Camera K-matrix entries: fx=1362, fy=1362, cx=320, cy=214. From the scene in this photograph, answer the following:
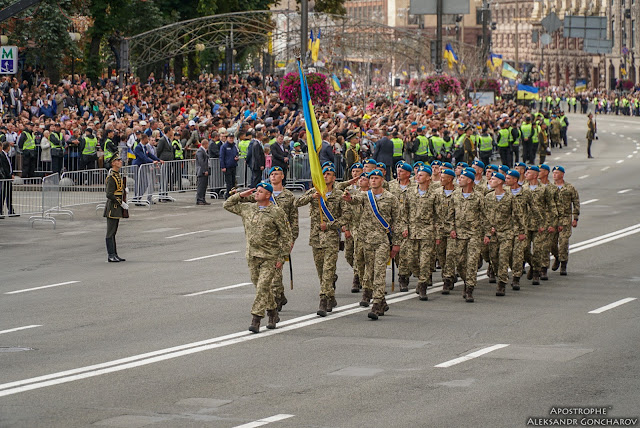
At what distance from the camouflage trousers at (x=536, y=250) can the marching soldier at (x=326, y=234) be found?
3.57 meters

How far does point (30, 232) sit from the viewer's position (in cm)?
2638

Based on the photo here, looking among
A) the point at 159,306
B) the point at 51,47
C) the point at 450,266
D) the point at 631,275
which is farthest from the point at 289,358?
the point at 51,47

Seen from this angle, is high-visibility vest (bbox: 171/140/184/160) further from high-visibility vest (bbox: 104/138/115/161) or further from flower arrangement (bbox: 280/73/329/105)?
flower arrangement (bbox: 280/73/329/105)

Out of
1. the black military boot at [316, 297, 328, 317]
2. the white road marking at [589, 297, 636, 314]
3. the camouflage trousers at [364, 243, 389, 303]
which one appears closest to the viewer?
the camouflage trousers at [364, 243, 389, 303]

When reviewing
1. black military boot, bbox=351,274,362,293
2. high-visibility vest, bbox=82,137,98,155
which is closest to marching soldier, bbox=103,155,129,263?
black military boot, bbox=351,274,362,293

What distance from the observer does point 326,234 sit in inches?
666

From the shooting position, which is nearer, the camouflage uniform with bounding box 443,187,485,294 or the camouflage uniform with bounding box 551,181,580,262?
the camouflage uniform with bounding box 443,187,485,294

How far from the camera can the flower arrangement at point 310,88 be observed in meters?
40.2

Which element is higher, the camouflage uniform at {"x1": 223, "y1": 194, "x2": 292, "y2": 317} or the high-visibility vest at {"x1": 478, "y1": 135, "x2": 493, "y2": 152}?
the high-visibility vest at {"x1": 478, "y1": 135, "x2": 493, "y2": 152}

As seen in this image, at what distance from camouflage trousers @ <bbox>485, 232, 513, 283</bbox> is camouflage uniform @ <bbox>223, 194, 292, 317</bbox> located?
13.1 feet

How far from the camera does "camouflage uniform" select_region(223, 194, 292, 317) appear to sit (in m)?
15.4

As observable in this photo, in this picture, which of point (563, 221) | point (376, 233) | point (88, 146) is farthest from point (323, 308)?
point (88, 146)

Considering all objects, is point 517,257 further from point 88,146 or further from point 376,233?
point 88,146

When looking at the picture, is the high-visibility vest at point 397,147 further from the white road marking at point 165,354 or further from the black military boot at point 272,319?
the black military boot at point 272,319
